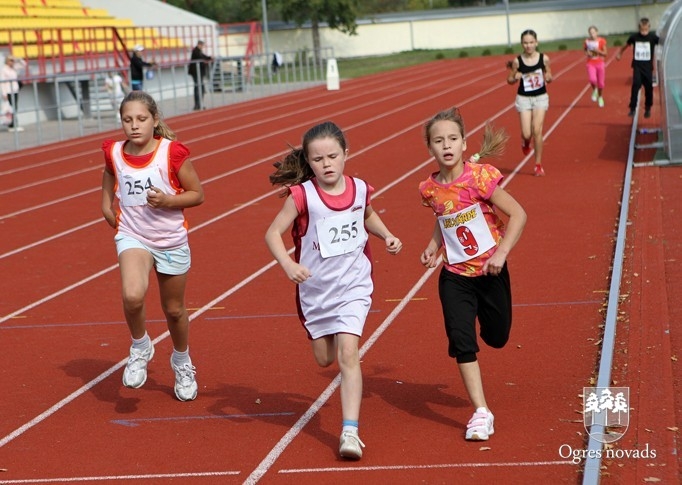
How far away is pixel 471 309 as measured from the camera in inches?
227

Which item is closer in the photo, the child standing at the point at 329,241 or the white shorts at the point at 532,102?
the child standing at the point at 329,241

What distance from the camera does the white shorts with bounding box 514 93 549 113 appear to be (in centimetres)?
1527

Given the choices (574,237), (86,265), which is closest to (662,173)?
(574,237)

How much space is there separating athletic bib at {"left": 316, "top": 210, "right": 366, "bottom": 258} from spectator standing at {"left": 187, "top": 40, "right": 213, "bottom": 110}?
26732 millimetres

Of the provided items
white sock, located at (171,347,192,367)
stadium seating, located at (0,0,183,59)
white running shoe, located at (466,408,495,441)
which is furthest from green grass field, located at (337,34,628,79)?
white running shoe, located at (466,408,495,441)

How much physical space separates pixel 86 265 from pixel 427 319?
415cm

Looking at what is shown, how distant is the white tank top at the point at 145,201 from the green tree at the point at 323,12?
6604 cm

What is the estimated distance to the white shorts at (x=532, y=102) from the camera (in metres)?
15.3

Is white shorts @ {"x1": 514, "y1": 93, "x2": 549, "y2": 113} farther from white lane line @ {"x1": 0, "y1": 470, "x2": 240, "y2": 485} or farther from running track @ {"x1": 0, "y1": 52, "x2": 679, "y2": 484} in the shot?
white lane line @ {"x1": 0, "y1": 470, "x2": 240, "y2": 485}

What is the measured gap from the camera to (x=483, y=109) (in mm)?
27672

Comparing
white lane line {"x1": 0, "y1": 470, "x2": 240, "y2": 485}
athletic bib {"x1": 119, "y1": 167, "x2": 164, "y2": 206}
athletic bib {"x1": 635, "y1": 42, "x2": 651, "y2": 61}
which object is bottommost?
white lane line {"x1": 0, "y1": 470, "x2": 240, "y2": 485}

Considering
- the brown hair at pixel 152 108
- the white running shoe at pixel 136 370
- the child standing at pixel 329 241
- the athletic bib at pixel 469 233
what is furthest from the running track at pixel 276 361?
the brown hair at pixel 152 108

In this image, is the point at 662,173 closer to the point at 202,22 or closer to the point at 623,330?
the point at 623,330

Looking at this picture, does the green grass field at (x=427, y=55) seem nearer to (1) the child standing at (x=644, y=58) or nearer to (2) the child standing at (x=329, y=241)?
(1) the child standing at (x=644, y=58)
